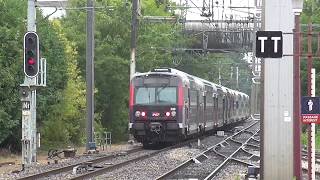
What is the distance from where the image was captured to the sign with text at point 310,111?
1373cm

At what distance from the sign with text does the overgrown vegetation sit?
14624 mm

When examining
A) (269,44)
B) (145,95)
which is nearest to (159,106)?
(145,95)

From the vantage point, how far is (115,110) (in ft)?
142

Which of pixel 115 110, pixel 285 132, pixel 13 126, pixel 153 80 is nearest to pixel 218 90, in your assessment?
pixel 115 110

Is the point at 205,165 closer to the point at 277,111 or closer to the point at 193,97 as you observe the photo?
the point at 277,111

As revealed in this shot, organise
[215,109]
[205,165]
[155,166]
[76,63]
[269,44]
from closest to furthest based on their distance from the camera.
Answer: [269,44], [155,166], [205,165], [76,63], [215,109]

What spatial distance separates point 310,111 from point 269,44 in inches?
66.7

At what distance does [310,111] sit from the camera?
13.8 metres

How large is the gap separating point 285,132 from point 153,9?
36895mm

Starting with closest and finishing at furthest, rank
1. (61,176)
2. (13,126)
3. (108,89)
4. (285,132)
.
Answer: (285,132)
(61,176)
(13,126)
(108,89)

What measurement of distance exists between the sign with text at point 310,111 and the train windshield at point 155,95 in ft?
49.3

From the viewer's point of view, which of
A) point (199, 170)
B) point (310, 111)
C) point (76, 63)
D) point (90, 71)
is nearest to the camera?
point (310, 111)

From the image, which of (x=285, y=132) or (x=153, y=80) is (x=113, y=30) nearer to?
(x=153, y=80)

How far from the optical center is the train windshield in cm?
2883
